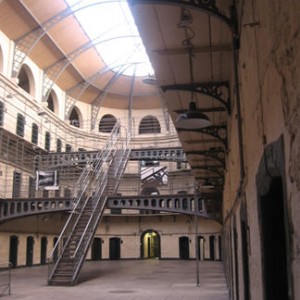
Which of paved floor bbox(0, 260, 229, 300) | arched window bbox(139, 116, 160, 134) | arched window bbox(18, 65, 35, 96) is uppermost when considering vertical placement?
arched window bbox(18, 65, 35, 96)

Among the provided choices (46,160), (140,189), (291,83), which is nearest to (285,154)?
(291,83)

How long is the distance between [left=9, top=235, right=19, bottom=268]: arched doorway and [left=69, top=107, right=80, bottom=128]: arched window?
1267 cm

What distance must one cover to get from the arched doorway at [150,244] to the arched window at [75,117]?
9.93 metres

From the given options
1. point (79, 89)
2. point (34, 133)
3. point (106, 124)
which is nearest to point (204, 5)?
point (34, 133)

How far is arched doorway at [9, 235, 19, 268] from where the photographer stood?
971 inches

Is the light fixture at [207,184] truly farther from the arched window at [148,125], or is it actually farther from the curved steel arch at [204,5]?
the arched window at [148,125]

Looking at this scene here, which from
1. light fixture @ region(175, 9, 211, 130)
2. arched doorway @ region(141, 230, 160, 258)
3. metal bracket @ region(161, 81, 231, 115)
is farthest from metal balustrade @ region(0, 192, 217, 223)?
light fixture @ region(175, 9, 211, 130)

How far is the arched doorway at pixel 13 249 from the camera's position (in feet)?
80.9

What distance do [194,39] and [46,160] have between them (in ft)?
78.8

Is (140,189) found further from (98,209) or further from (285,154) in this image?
(285,154)

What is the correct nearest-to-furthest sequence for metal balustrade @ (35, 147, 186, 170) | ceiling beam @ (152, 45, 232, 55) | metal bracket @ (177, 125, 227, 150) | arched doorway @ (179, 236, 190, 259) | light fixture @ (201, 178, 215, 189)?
ceiling beam @ (152, 45, 232, 55)
metal bracket @ (177, 125, 227, 150)
light fixture @ (201, 178, 215, 189)
metal balustrade @ (35, 147, 186, 170)
arched doorway @ (179, 236, 190, 259)

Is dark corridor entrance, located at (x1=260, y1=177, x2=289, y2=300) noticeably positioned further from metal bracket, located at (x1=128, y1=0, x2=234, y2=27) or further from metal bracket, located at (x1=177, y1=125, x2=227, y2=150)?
metal bracket, located at (x1=177, y1=125, x2=227, y2=150)

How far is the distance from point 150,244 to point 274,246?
37.0 metres

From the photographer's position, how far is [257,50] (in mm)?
2434
